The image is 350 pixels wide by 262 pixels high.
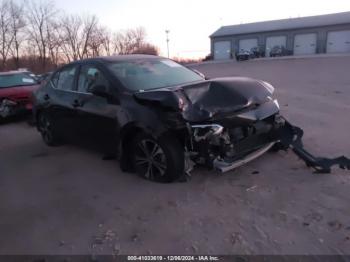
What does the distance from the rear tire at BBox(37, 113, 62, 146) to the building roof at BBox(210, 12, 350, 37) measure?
47229mm

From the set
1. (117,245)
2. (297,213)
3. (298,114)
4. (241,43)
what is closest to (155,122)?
(117,245)

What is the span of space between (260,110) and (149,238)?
215cm

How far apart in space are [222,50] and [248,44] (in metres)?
4.53

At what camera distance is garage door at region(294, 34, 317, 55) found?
158 feet

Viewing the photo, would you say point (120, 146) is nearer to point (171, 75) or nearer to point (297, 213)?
point (171, 75)

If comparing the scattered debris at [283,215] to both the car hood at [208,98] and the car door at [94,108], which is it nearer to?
the car hood at [208,98]

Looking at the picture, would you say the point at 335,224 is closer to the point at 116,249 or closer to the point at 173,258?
the point at 173,258

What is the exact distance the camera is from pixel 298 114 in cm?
781

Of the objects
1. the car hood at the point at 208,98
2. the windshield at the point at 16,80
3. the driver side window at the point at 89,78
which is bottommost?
the windshield at the point at 16,80

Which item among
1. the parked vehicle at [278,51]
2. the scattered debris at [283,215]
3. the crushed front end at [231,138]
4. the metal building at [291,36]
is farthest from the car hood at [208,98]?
the metal building at [291,36]

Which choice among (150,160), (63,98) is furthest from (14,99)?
(150,160)

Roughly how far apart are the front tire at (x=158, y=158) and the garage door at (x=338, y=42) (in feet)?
154

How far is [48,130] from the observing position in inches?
269

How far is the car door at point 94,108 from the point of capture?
488 cm
